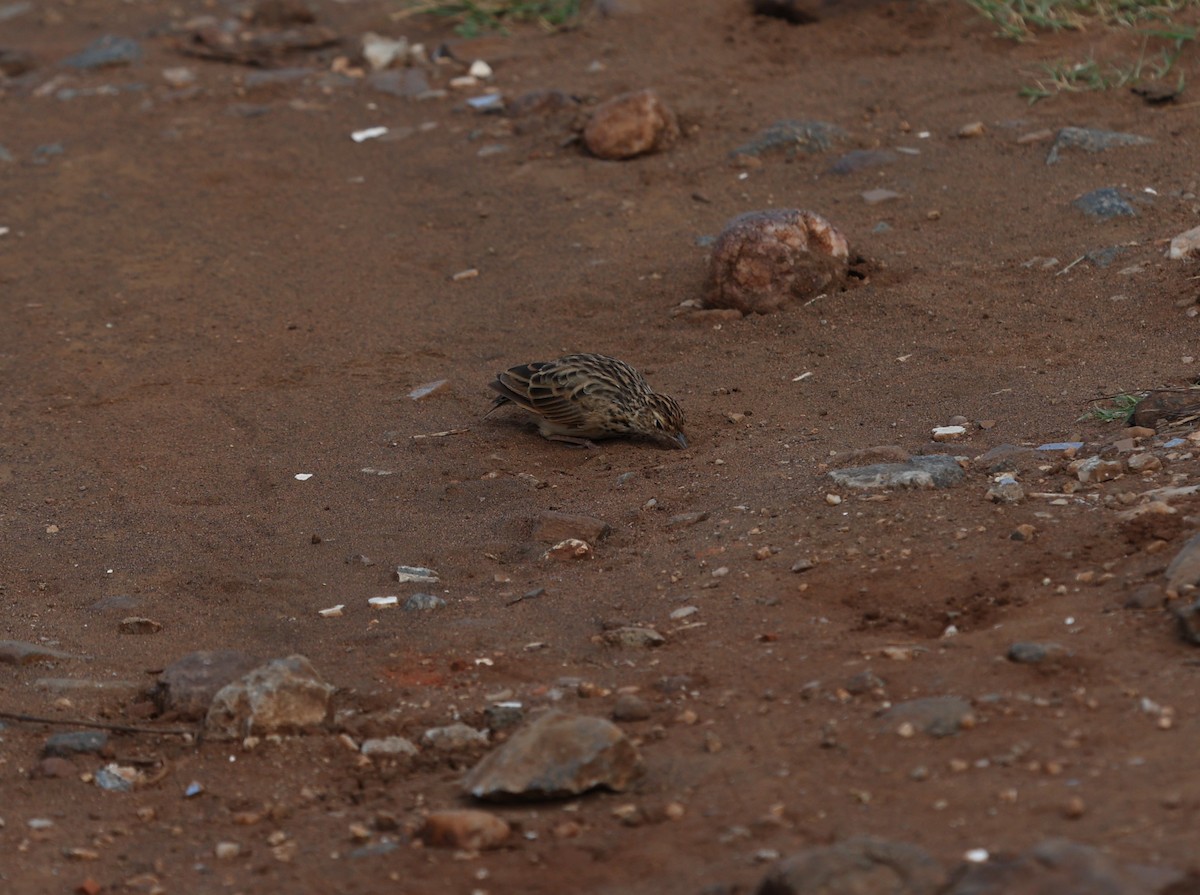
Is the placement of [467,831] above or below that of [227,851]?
above

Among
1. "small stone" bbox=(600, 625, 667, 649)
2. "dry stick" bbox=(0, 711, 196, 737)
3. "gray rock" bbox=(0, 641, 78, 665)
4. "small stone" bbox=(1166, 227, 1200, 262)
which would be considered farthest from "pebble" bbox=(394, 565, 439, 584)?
"small stone" bbox=(1166, 227, 1200, 262)

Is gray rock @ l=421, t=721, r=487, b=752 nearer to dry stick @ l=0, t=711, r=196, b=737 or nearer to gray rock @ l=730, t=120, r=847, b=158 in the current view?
dry stick @ l=0, t=711, r=196, b=737

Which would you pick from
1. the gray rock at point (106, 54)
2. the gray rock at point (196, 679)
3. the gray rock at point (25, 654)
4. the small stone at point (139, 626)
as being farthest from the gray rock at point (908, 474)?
the gray rock at point (106, 54)

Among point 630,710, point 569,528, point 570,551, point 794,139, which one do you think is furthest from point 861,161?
point 630,710

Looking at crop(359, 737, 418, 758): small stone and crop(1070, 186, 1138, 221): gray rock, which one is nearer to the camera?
crop(359, 737, 418, 758): small stone

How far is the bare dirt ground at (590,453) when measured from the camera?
11.4 ft

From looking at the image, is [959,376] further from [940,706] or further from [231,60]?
[231,60]

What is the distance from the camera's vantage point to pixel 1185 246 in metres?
7.16

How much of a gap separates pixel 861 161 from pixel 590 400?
3514 mm

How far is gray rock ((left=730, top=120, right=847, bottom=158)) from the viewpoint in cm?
949

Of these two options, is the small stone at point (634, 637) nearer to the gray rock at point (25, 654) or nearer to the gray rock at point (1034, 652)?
the gray rock at point (1034, 652)

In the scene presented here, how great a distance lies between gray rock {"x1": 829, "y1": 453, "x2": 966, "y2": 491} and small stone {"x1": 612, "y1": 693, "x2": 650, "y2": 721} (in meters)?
1.59

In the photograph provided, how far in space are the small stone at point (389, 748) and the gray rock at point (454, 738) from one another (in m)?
0.05

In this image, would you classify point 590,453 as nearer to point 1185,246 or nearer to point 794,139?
point 1185,246
